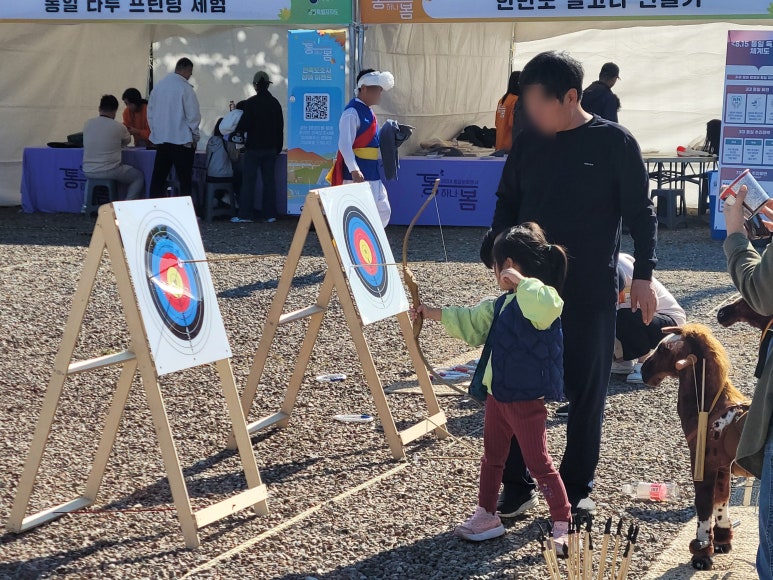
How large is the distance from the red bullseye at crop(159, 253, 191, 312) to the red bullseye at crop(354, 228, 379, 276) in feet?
3.25

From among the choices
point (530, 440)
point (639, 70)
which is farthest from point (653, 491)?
point (639, 70)

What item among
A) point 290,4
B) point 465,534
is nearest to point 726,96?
point 290,4

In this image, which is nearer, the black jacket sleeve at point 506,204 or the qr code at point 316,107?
the black jacket sleeve at point 506,204

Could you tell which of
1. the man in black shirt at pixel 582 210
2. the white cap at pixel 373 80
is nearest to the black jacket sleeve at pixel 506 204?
the man in black shirt at pixel 582 210

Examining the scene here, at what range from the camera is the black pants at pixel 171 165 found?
12.2 m

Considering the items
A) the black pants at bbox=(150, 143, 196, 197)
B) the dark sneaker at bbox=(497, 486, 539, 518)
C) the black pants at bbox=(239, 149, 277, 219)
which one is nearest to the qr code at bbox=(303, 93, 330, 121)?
the black pants at bbox=(239, 149, 277, 219)

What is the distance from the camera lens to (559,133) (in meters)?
3.75

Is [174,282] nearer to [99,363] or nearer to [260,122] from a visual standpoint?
Result: [99,363]

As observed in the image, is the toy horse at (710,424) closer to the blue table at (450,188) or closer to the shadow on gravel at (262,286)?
the shadow on gravel at (262,286)

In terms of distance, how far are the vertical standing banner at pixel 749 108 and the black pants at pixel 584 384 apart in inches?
293

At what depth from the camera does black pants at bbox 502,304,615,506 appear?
150 inches

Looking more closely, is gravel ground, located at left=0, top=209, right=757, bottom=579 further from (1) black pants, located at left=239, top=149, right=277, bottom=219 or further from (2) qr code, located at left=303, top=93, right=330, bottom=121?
(1) black pants, located at left=239, top=149, right=277, bottom=219

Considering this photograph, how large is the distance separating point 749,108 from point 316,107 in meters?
4.56

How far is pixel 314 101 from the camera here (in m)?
11.4
